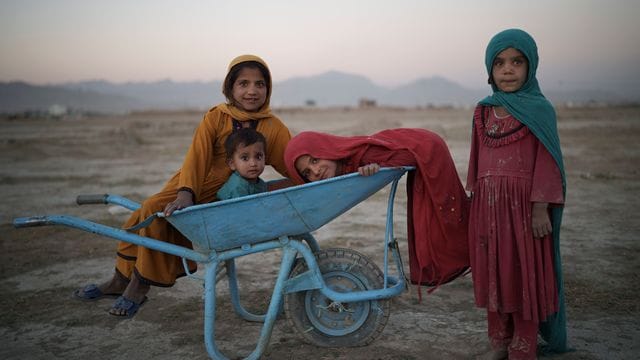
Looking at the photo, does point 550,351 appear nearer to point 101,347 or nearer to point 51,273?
point 101,347

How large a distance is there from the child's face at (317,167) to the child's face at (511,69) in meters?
1.05

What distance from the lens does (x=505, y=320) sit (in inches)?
111

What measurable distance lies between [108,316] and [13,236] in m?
3.43

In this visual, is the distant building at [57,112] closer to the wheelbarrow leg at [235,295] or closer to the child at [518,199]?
the wheelbarrow leg at [235,295]

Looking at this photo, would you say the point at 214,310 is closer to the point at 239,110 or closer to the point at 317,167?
the point at 317,167

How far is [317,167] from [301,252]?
513 millimetres

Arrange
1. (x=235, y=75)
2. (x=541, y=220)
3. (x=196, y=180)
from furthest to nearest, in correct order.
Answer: (x=235, y=75) → (x=196, y=180) → (x=541, y=220)

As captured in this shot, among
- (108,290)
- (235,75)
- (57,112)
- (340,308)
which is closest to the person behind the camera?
(340,308)

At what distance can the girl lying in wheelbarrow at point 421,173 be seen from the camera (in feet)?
8.82

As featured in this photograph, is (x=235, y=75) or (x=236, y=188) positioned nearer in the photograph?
(x=236, y=188)

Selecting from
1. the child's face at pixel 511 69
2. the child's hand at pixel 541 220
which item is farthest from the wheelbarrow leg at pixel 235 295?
the child's face at pixel 511 69

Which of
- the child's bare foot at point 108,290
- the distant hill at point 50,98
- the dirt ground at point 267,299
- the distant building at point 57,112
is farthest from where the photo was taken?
the distant hill at point 50,98

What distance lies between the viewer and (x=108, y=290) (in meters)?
3.48

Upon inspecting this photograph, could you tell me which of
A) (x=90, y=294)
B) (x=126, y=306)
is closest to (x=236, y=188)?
(x=126, y=306)
